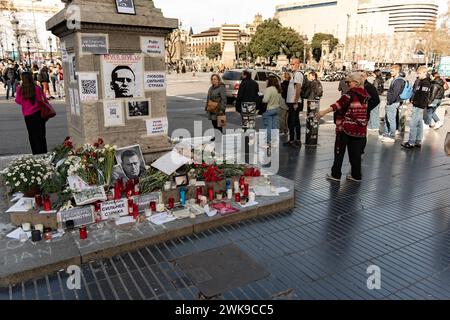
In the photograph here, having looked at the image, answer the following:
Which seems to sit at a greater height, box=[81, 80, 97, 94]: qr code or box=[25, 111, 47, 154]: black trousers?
box=[81, 80, 97, 94]: qr code

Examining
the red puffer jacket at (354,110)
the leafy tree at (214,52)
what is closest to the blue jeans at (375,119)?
the red puffer jacket at (354,110)

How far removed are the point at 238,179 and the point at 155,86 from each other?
6.39 ft

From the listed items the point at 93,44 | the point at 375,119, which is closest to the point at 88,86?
the point at 93,44

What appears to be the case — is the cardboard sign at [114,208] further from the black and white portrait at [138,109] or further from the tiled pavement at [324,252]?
the black and white portrait at [138,109]

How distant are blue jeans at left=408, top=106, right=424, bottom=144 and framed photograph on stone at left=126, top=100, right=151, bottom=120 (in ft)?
22.1

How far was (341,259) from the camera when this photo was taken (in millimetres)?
3961

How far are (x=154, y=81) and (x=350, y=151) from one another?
3605 millimetres

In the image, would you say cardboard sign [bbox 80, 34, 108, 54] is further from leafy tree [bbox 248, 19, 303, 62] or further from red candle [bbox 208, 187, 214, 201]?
leafy tree [bbox 248, 19, 303, 62]

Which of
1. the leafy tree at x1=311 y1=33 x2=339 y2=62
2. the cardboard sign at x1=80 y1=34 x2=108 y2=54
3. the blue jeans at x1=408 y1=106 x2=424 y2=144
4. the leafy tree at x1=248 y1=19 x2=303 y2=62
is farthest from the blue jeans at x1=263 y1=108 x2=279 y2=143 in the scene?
the leafy tree at x1=311 y1=33 x2=339 y2=62

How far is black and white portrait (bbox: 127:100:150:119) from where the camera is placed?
546 cm

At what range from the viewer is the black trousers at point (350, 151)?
647 centimetres

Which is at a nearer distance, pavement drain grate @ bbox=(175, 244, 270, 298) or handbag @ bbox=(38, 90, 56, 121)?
pavement drain grate @ bbox=(175, 244, 270, 298)
